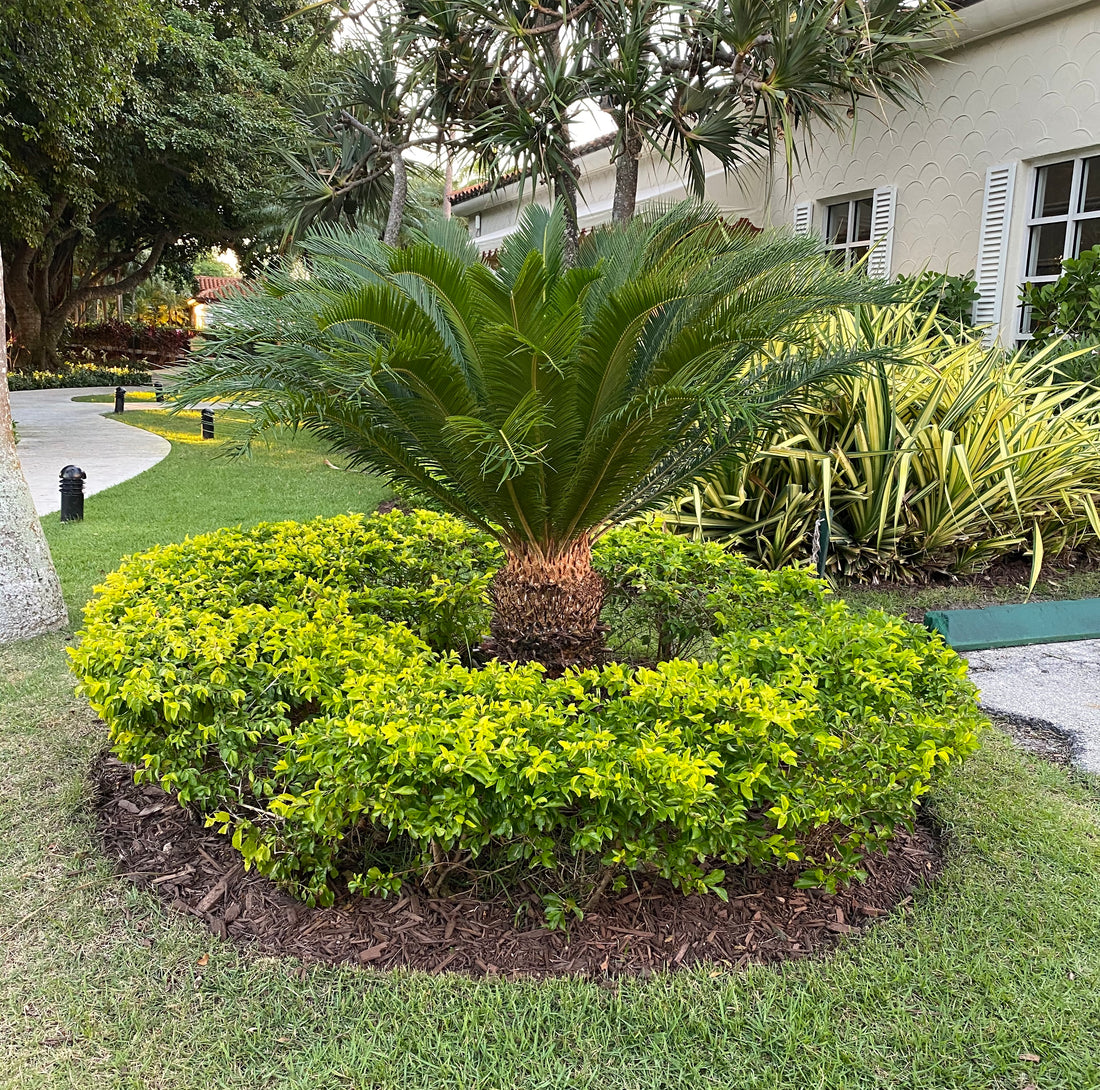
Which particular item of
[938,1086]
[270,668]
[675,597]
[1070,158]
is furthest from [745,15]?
[938,1086]

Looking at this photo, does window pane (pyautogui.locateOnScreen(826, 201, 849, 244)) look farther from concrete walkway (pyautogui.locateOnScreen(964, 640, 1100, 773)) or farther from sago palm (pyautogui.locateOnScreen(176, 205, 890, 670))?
sago palm (pyautogui.locateOnScreen(176, 205, 890, 670))

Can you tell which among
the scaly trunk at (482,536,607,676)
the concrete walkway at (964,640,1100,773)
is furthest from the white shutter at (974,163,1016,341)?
the scaly trunk at (482,536,607,676)

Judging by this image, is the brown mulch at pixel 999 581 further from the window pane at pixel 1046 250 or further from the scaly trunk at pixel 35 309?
the scaly trunk at pixel 35 309

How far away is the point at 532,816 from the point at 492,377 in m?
1.56

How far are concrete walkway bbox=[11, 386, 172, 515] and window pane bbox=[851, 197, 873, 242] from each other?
9186 millimetres

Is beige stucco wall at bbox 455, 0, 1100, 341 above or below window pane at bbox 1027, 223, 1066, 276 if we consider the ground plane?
above

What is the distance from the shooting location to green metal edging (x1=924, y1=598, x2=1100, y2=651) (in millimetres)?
4847

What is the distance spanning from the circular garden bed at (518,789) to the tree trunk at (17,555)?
2.04 meters

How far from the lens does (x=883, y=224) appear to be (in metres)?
9.82

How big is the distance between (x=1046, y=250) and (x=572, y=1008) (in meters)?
8.86

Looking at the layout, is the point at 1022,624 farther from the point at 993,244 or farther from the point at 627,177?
the point at 993,244

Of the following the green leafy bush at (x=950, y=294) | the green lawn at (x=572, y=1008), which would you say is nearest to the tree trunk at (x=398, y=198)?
the green leafy bush at (x=950, y=294)

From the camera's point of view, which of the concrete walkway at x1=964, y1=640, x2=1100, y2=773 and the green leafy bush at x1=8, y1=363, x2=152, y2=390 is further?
the green leafy bush at x1=8, y1=363, x2=152, y2=390

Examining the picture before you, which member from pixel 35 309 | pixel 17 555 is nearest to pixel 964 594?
pixel 17 555
